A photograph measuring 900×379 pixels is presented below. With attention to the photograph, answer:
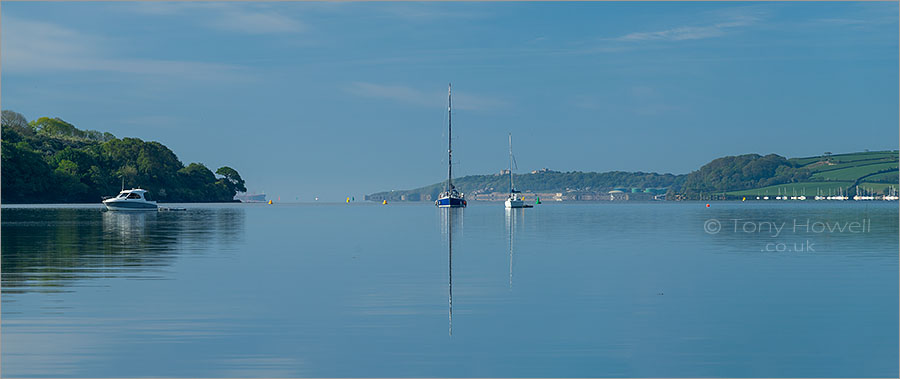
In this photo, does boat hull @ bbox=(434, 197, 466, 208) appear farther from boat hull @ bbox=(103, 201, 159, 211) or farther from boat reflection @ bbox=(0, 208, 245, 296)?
boat reflection @ bbox=(0, 208, 245, 296)

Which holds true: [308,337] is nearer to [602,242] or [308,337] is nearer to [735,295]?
[735,295]

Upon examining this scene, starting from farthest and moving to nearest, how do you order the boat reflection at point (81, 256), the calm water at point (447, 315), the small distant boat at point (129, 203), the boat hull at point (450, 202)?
1. the boat hull at point (450, 202)
2. the small distant boat at point (129, 203)
3. the boat reflection at point (81, 256)
4. the calm water at point (447, 315)

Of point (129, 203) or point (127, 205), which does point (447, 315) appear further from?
point (129, 203)

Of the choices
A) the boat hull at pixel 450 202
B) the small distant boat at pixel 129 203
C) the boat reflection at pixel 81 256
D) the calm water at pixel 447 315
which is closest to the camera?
the calm water at pixel 447 315

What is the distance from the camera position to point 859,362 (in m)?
15.2

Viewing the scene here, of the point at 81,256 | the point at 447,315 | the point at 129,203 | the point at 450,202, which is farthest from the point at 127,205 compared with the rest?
the point at 447,315

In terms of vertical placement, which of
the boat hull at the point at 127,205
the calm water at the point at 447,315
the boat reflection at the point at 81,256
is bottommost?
the calm water at the point at 447,315

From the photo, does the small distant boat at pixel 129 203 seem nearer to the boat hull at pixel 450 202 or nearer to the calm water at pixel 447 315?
the boat hull at pixel 450 202

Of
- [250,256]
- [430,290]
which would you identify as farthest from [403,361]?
[250,256]

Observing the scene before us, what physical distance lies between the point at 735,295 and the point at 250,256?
22.2 m

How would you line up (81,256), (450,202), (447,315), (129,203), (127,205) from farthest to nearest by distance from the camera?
(450,202), (129,203), (127,205), (81,256), (447,315)

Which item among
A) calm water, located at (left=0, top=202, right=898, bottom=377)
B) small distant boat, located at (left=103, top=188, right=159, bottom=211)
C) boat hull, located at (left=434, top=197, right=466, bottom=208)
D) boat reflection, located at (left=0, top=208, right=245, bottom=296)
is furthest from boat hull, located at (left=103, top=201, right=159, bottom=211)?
calm water, located at (left=0, top=202, right=898, bottom=377)

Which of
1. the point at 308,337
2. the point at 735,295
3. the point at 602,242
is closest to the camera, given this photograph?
the point at 308,337

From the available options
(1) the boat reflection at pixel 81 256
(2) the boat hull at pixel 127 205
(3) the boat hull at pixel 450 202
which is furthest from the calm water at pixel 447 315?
(3) the boat hull at pixel 450 202
